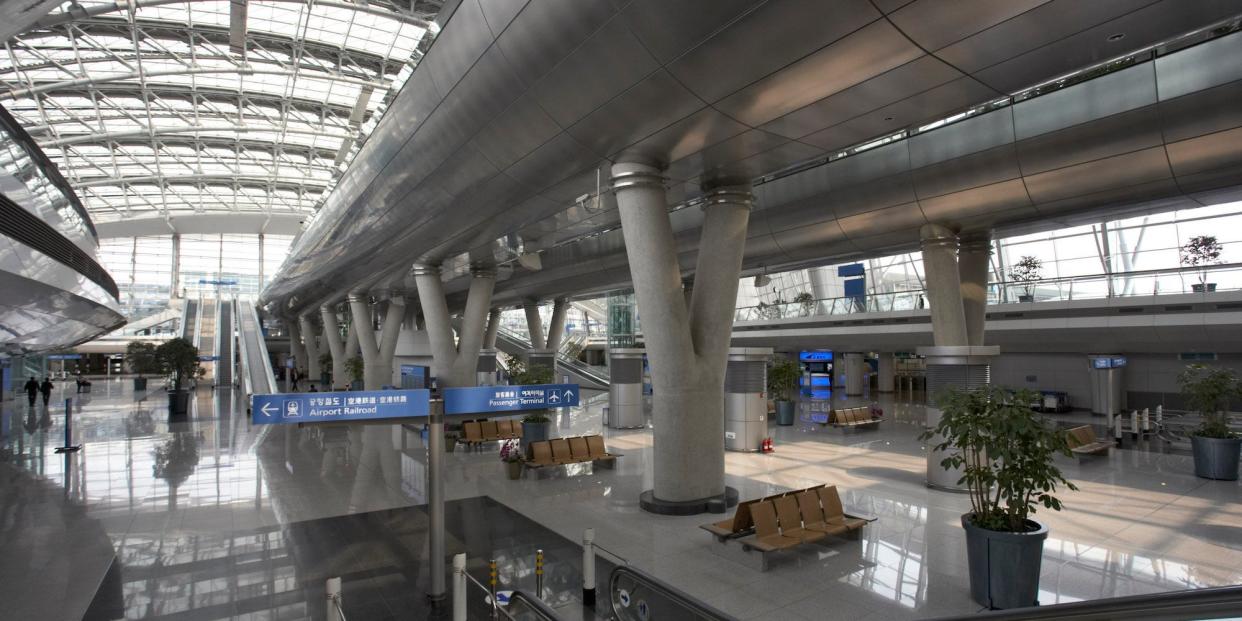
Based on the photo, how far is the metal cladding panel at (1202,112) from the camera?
25.2ft

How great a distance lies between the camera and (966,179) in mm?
10664

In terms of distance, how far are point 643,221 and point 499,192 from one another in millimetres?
2956

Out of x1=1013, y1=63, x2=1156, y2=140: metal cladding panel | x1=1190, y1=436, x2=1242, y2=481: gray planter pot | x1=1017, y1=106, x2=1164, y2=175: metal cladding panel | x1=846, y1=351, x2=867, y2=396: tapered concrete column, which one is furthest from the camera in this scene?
x1=846, y1=351, x2=867, y2=396: tapered concrete column

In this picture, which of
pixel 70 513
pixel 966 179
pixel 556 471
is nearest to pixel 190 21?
pixel 70 513

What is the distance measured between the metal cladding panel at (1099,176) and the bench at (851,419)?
38.0ft

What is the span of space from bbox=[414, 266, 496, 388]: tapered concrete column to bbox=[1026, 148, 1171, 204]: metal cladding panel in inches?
596

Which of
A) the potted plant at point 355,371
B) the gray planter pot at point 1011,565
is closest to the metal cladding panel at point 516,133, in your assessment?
the gray planter pot at point 1011,565

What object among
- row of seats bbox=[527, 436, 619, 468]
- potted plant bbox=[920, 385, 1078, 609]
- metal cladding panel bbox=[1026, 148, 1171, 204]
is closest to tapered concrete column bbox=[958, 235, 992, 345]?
metal cladding panel bbox=[1026, 148, 1171, 204]

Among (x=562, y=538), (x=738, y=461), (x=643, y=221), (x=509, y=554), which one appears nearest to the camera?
(x=509, y=554)

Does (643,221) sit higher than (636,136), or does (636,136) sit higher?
(636,136)

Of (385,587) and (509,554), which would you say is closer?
(385,587)

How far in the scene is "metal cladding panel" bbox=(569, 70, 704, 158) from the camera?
7.01 meters

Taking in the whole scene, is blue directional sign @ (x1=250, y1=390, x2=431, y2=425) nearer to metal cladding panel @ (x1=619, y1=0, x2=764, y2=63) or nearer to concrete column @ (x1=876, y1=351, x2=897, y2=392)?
metal cladding panel @ (x1=619, y1=0, x2=764, y2=63)

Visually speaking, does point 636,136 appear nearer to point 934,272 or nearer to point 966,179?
point 966,179
